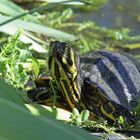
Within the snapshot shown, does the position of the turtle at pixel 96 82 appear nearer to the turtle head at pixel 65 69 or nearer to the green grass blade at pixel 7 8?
the turtle head at pixel 65 69

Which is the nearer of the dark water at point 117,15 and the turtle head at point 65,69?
the turtle head at point 65,69

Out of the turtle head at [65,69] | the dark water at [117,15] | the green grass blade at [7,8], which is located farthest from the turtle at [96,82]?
the dark water at [117,15]

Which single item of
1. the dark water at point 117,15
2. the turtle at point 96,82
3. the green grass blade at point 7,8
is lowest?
the turtle at point 96,82

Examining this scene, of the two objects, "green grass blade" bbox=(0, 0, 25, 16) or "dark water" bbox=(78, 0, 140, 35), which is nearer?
"green grass blade" bbox=(0, 0, 25, 16)

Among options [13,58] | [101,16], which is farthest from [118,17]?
[13,58]

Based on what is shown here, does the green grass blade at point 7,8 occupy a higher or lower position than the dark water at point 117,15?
higher

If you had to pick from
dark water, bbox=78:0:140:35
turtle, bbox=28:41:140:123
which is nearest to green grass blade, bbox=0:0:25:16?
turtle, bbox=28:41:140:123

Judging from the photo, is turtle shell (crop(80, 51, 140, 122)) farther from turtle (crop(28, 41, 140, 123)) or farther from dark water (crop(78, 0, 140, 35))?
dark water (crop(78, 0, 140, 35))

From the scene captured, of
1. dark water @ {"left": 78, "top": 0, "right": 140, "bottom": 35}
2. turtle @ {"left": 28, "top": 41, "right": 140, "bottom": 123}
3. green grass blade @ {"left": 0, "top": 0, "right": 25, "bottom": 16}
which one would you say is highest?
green grass blade @ {"left": 0, "top": 0, "right": 25, "bottom": 16}

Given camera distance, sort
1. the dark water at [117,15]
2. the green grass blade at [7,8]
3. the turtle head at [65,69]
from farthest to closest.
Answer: the dark water at [117,15]
the green grass blade at [7,8]
the turtle head at [65,69]
